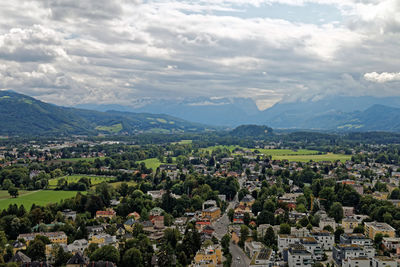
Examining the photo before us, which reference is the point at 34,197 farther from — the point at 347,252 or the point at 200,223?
the point at 347,252

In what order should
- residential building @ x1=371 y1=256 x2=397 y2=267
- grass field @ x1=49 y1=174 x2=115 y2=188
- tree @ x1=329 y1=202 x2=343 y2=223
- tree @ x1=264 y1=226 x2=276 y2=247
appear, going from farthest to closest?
grass field @ x1=49 y1=174 x2=115 y2=188 → tree @ x1=329 y1=202 x2=343 y2=223 → tree @ x1=264 y1=226 x2=276 y2=247 → residential building @ x1=371 y1=256 x2=397 y2=267

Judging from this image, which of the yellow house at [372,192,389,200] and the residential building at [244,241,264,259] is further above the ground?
the yellow house at [372,192,389,200]

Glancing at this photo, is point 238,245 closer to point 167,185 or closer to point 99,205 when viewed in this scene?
point 99,205

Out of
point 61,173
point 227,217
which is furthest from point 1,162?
point 227,217

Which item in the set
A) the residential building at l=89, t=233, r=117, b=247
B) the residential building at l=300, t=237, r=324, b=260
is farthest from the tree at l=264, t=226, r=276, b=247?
the residential building at l=89, t=233, r=117, b=247

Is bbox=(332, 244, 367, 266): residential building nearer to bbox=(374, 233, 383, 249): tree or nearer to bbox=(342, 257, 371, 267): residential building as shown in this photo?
bbox=(342, 257, 371, 267): residential building

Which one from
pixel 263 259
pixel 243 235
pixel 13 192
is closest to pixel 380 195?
pixel 243 235

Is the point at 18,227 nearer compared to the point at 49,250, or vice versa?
the point at 49,250

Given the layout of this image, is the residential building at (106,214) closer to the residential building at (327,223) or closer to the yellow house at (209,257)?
the yellow house at (209,257)
